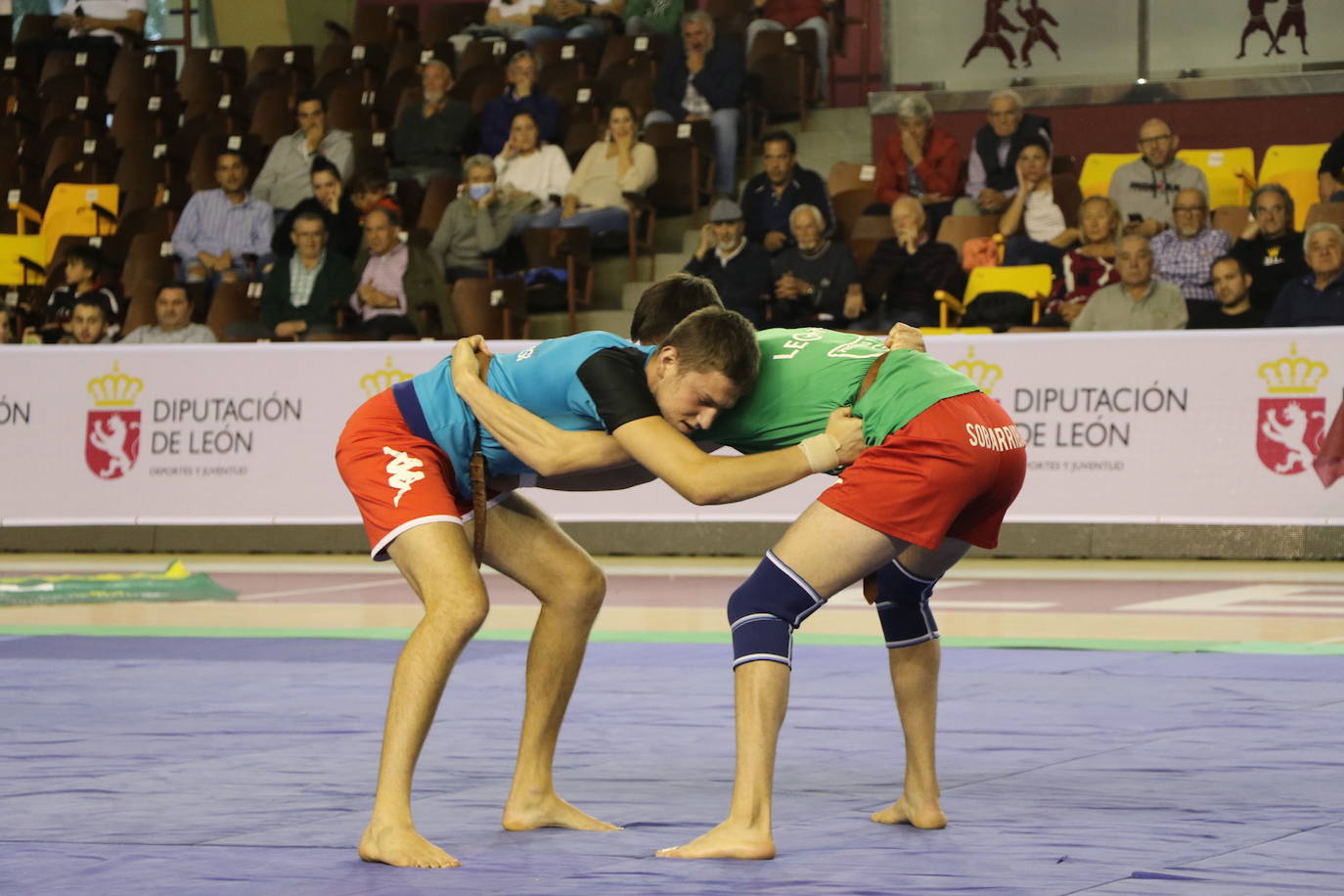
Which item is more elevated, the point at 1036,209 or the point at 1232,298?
the point at 1036,209

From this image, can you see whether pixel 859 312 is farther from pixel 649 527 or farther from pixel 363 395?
pixel 363 395

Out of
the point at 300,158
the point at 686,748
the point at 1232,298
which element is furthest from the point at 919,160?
the point at 686,748

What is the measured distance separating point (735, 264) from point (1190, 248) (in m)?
2.79

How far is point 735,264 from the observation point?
1190cm

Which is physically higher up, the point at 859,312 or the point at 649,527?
the point at 859,312

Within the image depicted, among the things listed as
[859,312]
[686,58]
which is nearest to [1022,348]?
[859,312]

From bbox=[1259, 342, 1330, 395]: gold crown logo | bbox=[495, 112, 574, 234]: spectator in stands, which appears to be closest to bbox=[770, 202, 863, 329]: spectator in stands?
bbox=[495, 112, 574, 234]: spectator in stands

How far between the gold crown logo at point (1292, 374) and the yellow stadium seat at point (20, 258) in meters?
9.42

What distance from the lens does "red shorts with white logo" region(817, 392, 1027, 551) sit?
3896 millimetres

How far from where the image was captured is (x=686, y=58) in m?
14.2

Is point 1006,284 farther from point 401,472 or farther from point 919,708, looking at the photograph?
point 401,472

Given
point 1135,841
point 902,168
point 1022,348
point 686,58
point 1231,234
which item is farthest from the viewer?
point 686,58

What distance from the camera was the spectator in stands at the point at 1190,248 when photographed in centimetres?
1122

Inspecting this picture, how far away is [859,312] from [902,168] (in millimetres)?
2015
